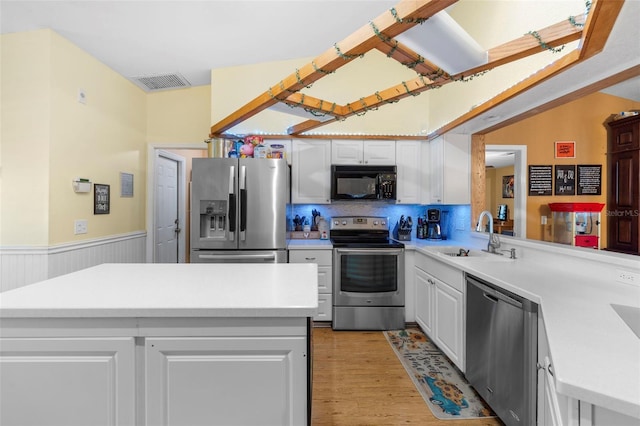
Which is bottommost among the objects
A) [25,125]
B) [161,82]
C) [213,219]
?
[213,219]

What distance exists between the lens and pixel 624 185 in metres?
1.68

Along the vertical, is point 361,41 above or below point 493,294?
above

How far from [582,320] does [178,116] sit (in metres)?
4.33

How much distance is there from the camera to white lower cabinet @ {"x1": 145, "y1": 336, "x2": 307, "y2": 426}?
125 cm

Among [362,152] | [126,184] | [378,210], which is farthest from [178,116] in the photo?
[378,210]

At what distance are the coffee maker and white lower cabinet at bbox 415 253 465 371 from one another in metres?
0.61

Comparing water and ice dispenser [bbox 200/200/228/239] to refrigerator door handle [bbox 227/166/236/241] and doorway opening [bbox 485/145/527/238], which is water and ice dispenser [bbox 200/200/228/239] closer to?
refrigerator door handle [bbox 227/166/236/241]

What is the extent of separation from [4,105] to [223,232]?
204 cm

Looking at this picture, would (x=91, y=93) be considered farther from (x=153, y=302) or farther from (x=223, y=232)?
(x=153, y=302)

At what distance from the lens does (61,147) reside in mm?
2723

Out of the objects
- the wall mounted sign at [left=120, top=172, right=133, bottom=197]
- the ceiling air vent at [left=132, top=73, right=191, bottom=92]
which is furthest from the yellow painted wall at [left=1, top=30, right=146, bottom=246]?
the ceiling air vent at [left=132, top=73, right=191, bottom=92]

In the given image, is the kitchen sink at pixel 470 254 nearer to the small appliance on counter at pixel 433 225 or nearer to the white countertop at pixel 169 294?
the small appliance on counter at pixel 433 225

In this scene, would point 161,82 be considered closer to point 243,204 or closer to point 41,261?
point 243,204

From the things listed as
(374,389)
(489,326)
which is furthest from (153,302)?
(489,326)
